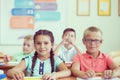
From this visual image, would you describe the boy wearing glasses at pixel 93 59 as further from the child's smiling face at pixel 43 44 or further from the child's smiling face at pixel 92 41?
the child's smiling face at pixel 43 44

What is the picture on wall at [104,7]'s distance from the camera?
15.8ft

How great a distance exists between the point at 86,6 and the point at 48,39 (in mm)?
2919

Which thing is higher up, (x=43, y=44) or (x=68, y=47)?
(x=43, y=44)

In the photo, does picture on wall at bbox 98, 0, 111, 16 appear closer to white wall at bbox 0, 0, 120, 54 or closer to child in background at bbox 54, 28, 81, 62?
white wall at bbox 0, 0, 120, 54

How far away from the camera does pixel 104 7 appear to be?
482cm

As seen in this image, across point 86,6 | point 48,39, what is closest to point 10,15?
point 86,6

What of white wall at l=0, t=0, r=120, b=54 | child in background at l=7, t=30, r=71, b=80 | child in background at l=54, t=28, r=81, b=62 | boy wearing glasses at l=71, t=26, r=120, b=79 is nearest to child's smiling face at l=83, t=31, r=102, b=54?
boy wearing glasses at l=71, t=26, r=120, b=79

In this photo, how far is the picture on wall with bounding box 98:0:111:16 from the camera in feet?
15.8

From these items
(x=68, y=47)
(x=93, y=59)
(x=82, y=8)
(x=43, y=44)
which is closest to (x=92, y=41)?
(x=93, y=59)

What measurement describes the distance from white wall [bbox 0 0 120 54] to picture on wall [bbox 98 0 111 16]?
0.18 feet

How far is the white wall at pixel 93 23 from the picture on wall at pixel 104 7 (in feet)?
0.18

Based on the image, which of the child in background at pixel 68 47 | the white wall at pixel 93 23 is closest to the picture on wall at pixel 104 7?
the white wall at pixel 93 23

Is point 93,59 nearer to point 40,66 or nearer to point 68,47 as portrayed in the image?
point 40,66

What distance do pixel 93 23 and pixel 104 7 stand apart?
359 millimetres
